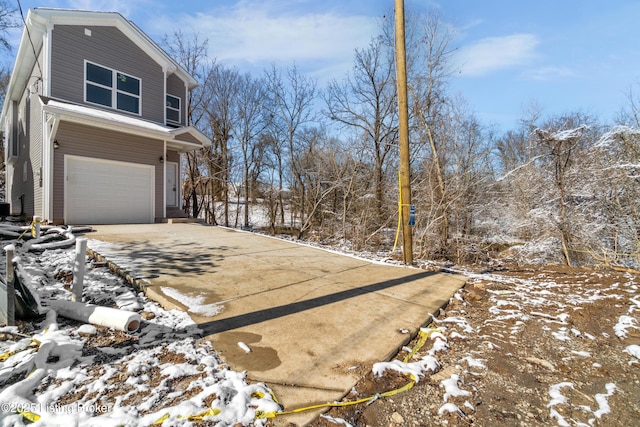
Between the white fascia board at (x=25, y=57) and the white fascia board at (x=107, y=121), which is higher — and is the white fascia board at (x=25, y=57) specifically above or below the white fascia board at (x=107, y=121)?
above

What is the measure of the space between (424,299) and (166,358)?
283 centimetres

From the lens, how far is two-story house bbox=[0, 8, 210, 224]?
796cm

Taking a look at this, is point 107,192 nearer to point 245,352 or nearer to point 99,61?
point 99,61

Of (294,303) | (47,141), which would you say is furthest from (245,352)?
(47,141)

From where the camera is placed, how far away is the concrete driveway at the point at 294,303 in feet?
6.64

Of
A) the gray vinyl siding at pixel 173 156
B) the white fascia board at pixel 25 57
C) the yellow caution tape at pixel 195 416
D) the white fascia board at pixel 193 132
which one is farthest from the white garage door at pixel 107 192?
the yellow caution tape at pixel 195 416

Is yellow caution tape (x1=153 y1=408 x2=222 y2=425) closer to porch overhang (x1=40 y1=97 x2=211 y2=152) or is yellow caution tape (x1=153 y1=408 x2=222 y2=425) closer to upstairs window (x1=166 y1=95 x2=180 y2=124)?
porch overhang (x1=40 y1=97 x2=211 y2=152)

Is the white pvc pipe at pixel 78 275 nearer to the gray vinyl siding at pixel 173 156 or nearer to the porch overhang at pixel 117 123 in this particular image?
the porch overhang at pixel 117 123

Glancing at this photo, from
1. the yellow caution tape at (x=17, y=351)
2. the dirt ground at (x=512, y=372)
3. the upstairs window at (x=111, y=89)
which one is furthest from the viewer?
the upstairs window at (x=111, y=89)

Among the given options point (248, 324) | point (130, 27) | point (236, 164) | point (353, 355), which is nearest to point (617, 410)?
point (353, 355)

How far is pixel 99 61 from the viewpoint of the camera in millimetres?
9336

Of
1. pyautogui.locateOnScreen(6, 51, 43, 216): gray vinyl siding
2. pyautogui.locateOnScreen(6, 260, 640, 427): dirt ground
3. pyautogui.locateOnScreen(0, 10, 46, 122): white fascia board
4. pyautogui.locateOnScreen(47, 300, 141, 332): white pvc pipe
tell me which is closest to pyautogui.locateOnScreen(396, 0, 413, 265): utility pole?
Result: pyautogui.locateOnScreen(6, 260, 640, 427): dirt ground

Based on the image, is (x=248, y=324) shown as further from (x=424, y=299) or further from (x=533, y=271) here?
(x=533, y=271)

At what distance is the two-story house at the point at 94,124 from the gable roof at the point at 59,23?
29 millimetres
